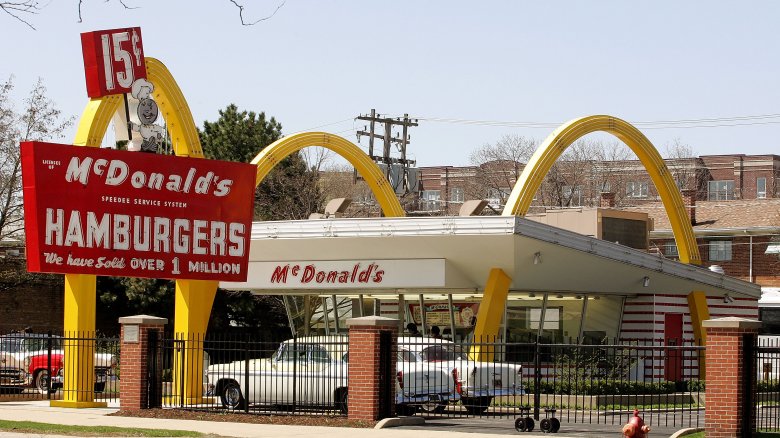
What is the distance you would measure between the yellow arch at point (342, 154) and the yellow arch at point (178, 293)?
5935 mm

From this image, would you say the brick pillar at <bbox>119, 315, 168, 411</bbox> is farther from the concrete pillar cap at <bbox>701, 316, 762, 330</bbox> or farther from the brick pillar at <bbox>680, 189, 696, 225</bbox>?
the brick pillar at <bbox>680, 189, 696, 225</bbox>

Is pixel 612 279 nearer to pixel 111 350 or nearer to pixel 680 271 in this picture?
pixel 680 271

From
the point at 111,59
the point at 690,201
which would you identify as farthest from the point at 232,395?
the point at 690,201

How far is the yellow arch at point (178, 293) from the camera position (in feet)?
97.4

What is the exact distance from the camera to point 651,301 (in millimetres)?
42844

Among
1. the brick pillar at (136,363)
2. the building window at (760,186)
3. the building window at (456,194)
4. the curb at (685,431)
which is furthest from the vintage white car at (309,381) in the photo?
the building window at (456,194)

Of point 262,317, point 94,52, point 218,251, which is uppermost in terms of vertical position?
point 94,52

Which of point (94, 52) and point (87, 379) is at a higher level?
point (94, 52)

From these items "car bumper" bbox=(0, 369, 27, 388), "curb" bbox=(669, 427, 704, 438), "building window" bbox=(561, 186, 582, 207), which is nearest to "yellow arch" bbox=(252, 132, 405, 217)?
"car bumper" bbox=(0, 369, 27, 388)

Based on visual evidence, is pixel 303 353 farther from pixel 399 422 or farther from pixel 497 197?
pixel 497 197

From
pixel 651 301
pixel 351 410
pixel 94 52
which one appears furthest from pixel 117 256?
pixel 651 301

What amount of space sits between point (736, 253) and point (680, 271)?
28810 mm

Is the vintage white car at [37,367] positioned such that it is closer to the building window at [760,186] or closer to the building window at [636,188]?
the building window at [636,188]

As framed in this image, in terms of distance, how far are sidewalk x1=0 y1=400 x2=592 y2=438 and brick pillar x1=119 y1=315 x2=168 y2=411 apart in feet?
2.36
